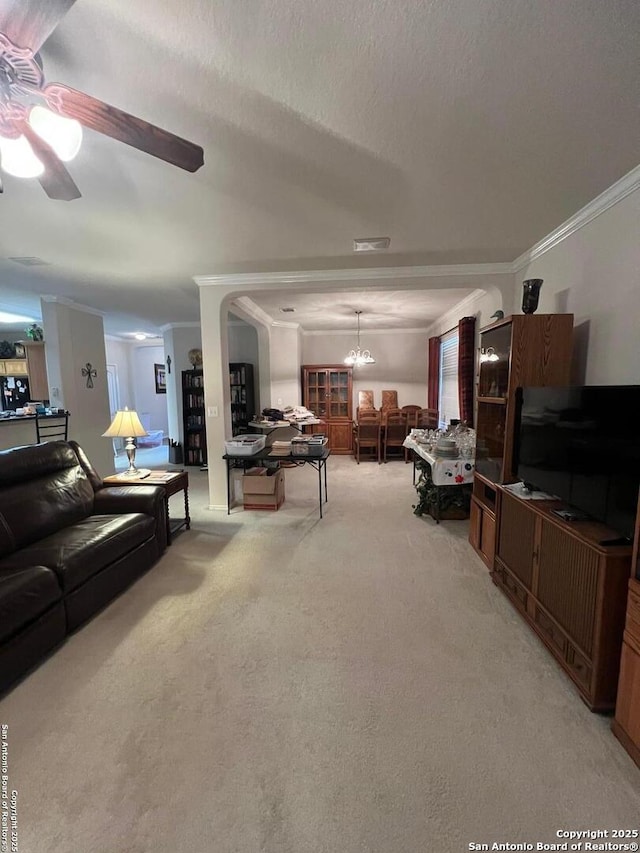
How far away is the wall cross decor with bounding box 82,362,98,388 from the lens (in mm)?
5082

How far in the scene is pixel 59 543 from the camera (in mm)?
2172

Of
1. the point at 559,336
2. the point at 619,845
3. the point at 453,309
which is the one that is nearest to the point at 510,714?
the point at 619,845

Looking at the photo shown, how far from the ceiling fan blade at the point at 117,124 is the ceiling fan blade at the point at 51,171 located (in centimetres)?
17

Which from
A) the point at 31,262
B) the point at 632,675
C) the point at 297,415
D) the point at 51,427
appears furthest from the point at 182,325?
the point at 632,675

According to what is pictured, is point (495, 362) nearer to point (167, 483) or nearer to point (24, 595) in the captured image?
point (167, 483)

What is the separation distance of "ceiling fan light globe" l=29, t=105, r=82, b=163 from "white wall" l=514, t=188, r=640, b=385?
272cm

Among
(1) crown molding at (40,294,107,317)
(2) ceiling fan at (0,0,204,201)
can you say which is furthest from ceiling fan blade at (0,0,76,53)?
(1) crown molding at (40,294,107,317)

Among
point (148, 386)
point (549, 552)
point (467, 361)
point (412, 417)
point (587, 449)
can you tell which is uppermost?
point (467, 361)

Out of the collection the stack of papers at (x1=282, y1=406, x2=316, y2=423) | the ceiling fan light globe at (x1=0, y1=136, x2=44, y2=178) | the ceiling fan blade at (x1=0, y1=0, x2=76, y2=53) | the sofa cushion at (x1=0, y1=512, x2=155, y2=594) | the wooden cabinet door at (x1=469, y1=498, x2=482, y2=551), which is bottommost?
the wooden cabinet door at (x1=469, y1=498, x2=482, y2=551)

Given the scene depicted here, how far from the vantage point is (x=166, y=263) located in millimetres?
3301

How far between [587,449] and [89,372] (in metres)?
5.90

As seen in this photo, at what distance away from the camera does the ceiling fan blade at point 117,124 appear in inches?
45.0

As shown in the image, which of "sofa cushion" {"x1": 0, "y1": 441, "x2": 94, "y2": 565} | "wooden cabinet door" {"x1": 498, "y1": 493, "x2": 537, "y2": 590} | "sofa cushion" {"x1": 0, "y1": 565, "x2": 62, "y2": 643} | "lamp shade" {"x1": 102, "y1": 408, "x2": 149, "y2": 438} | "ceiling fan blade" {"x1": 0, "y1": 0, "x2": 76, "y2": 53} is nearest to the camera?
"ceiling fan blade" {"x1": 0, "y1": 0, "x2": 76, "y2": 53}

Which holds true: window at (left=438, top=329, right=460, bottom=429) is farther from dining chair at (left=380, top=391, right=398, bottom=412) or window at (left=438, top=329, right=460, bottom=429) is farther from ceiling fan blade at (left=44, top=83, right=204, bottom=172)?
ceiling fan blade at (left=44, top=83, right=204, bottom=172)
